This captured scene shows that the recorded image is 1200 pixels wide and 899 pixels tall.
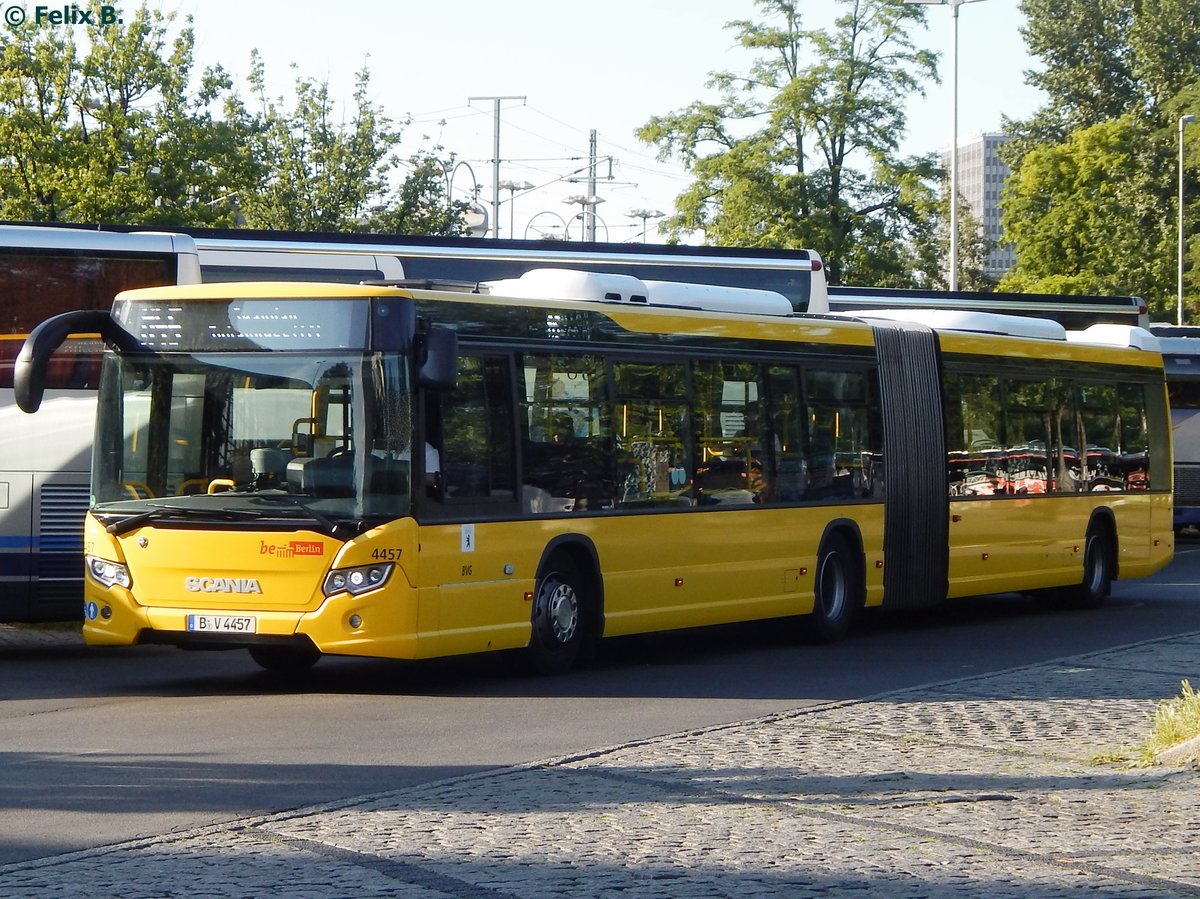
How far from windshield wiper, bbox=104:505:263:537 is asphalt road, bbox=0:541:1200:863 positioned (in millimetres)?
1074

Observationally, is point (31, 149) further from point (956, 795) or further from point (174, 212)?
point (956, 795)

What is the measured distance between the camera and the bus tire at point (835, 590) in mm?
16641

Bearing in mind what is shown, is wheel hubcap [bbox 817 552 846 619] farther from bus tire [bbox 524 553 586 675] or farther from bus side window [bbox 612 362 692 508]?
bus tire [bbox 524 553 586 675]

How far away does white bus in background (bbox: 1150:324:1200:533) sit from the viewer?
34406mm

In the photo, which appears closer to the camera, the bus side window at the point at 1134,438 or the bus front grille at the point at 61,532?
the bus front grille at the point at 61,532

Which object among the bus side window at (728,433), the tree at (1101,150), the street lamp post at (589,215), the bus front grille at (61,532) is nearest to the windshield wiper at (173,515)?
the bus front grille at (61,532)

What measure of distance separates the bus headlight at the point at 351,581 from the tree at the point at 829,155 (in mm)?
38737

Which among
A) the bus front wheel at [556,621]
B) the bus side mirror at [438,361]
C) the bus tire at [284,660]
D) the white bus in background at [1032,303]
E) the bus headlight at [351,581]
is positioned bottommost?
the bus tire at [284,660]

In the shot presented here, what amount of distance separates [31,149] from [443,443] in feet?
100

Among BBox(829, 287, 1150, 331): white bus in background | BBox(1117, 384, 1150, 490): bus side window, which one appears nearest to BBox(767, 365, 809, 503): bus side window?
BBox(1117, 384, 1150, 490): bus side window

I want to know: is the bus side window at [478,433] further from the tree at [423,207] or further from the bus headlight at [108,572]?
the tree at [423,207]

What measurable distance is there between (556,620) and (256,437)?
2581 mm

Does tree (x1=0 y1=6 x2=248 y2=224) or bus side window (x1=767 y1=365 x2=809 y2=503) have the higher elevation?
tree (x1=0 y1=6 x2=248 y2=224)

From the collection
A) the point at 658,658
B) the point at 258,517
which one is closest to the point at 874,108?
the point at 658,658
